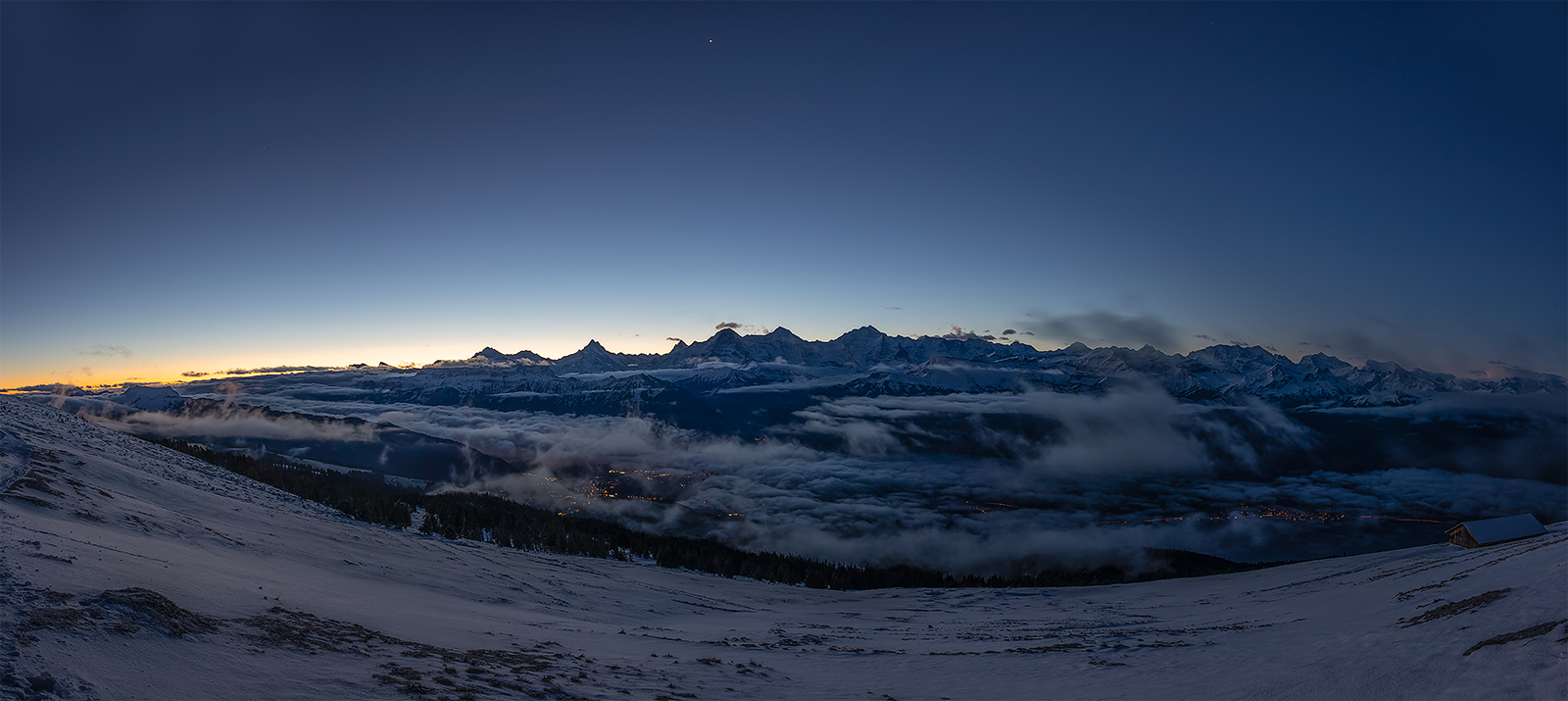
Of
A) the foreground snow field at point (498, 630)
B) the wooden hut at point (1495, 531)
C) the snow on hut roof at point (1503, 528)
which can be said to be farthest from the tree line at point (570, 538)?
the snow on hut roof at point (1503, 528)

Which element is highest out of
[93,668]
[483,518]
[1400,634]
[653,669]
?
[93,668]

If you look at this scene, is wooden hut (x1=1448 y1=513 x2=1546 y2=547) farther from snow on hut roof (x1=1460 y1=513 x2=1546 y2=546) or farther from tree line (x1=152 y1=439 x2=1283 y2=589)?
tree line (x1=152 y1=439 x2=1283 y2=589)

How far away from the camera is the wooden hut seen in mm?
73062

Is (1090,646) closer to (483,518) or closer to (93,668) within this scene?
(93,668)

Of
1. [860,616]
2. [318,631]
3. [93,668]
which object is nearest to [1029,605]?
[860,616]

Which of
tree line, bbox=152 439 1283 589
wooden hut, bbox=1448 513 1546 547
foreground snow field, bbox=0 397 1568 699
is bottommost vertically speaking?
tree line, bbox=152 439 1283 589

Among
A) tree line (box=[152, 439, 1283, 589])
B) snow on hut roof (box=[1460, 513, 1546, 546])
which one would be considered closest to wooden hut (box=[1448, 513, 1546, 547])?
snow on hut roof (box=[1460, 513, 1546, 546])

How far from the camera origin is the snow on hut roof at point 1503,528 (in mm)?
73500

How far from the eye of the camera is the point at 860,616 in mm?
55406

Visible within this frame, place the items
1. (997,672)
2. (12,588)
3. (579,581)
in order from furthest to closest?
(579,581) < (997,672) < (12,588)

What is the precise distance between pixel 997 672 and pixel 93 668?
27.5m

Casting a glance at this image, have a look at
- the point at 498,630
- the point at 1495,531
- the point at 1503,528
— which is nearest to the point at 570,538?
the point at 498,630

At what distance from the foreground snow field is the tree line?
113 ft

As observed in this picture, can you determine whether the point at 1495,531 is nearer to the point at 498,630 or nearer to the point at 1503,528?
the point at 1503,528
